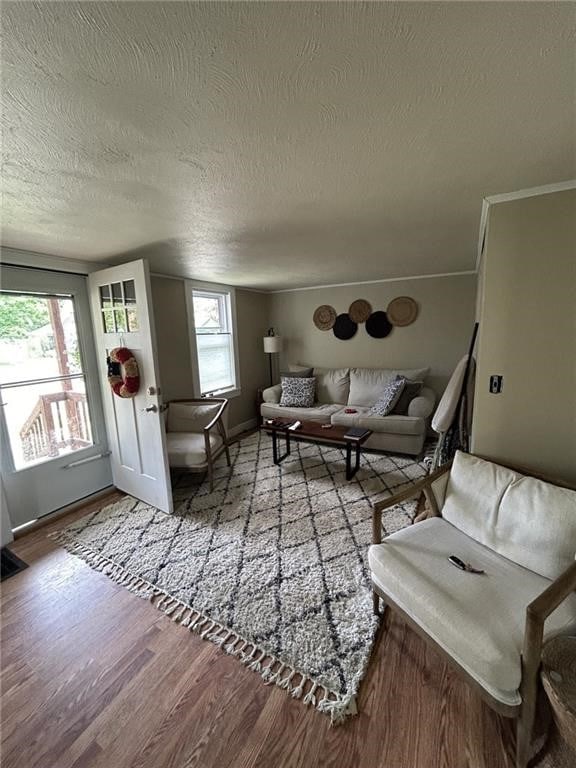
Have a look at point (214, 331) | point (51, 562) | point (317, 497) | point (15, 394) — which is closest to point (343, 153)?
point (317, 497)

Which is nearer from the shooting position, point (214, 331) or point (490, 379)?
point (490, 379)

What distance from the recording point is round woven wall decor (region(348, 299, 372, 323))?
4609mm

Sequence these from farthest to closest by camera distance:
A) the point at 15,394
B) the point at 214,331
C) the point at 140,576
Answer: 1. the point at 214,331
2. the point at 15,394
3. the point at 140,576

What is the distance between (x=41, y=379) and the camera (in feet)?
8.21

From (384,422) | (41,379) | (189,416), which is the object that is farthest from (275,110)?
(384,422)

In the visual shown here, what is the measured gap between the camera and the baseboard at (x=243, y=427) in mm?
4652

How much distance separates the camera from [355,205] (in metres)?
1.69

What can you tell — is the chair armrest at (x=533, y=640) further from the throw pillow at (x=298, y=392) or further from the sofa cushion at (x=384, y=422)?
the throw pillow at (x=298, y=392)

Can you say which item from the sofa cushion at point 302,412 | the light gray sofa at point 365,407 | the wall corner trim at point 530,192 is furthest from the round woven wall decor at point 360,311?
the wall corner trim at point 530,192

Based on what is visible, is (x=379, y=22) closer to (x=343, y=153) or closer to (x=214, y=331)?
(x=343, y=153)

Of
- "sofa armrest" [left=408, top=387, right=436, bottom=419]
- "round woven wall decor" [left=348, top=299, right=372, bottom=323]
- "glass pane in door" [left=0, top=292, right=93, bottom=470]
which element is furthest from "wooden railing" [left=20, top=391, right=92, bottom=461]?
"round woven wall decor" [left=348, top=299, right=372, bottom=323]

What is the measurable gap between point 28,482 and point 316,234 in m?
2.93

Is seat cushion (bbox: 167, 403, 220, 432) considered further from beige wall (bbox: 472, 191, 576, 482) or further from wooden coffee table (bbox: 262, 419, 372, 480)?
beige wall (bbox: 472, 191, 576, 482)

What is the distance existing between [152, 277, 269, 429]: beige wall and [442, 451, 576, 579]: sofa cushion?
3.12 metres
